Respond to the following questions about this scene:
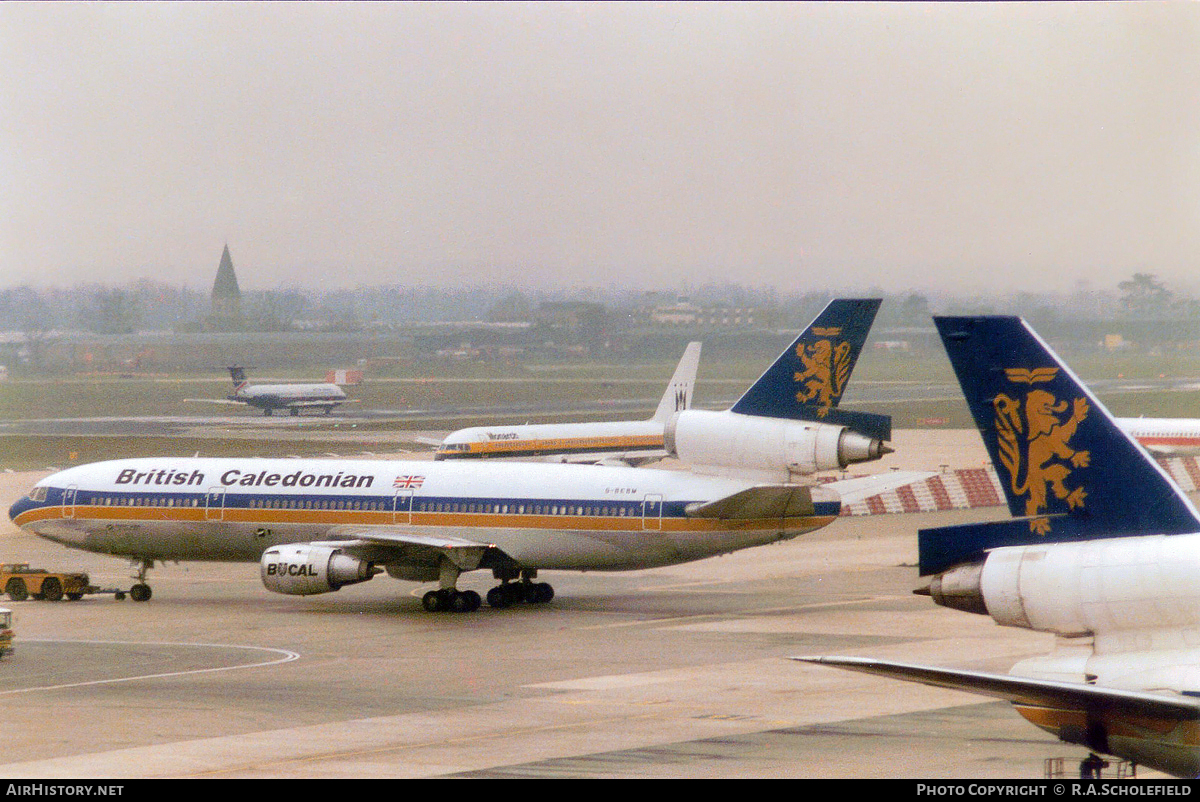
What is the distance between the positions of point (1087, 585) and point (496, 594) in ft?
97.8

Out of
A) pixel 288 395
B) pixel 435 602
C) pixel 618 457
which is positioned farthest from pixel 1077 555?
pixel 288 395

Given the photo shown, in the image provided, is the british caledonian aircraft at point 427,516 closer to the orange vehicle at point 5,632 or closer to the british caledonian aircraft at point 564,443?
the orange vehicle at point 5,632

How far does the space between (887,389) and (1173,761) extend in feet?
261

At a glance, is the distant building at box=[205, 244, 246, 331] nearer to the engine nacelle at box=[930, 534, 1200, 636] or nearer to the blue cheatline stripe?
the blue cheatline stripe

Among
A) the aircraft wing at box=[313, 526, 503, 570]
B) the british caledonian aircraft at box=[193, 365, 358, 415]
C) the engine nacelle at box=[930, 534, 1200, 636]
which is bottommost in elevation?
the aircraft wing at box=[313, 526, 503, 570]

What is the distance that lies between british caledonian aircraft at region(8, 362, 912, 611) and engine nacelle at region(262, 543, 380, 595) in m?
0.04

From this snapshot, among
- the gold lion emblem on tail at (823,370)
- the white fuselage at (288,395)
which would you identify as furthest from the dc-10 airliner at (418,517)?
the white fuselage at (288,395)

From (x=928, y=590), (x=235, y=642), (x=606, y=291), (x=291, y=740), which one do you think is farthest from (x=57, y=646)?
(x=606, y=291)

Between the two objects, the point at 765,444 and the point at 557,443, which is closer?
the point at 765,444

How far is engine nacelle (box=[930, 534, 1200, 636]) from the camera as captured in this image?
50.6 ft

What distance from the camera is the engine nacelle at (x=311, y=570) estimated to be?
41.6 m

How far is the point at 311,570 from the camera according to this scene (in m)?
41.5

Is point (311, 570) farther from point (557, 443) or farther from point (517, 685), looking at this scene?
point (557, 443)

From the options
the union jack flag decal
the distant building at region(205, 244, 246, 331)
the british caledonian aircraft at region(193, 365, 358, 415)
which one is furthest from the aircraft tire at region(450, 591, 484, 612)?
the distant building at region(205, 244, 246, 331)
